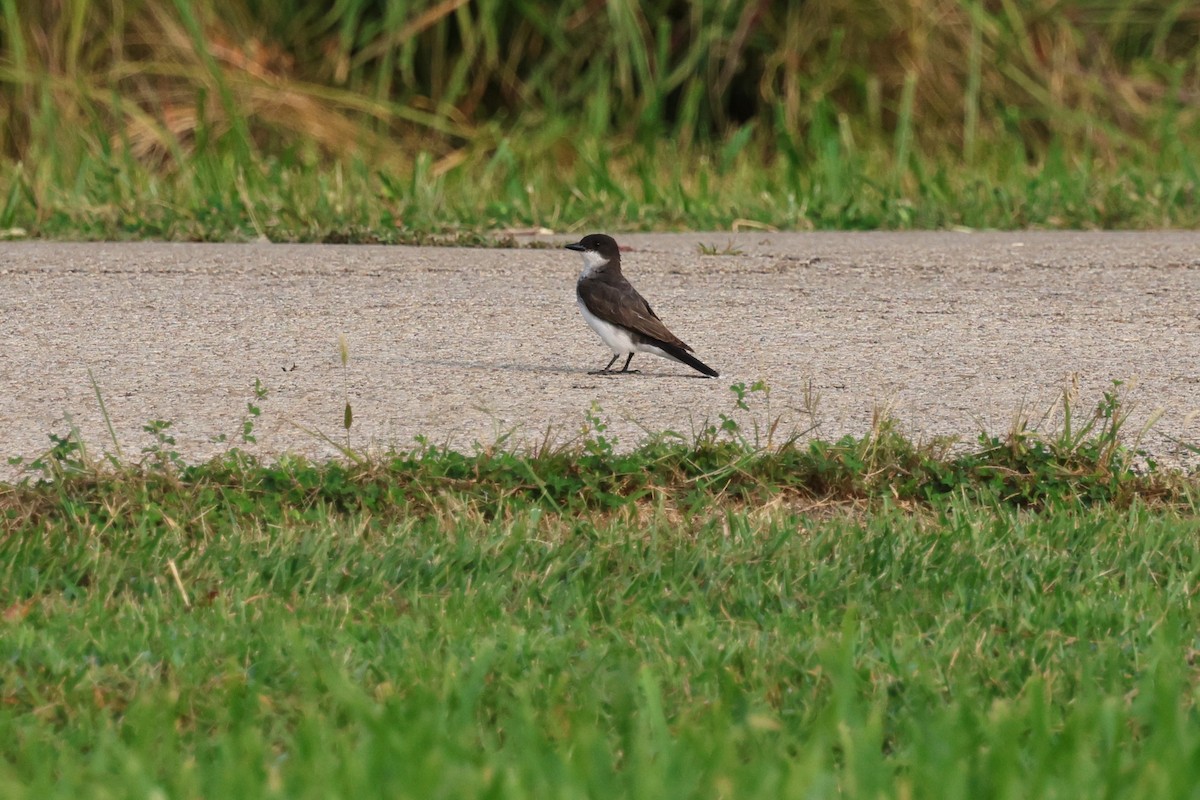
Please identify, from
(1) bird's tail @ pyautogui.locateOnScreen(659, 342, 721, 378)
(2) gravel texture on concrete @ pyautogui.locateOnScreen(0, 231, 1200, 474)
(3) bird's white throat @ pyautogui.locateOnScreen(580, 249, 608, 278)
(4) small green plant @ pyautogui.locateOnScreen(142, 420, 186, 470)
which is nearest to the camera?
(4) small green plant @ pyautogui.locateOnScreen(142, 420, 186, 470)

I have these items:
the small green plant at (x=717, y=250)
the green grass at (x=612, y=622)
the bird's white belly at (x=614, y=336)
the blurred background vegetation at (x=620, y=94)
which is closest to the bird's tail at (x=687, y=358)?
the bird's white belly at (x=614, y=336)

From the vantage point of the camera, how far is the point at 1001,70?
11.6 metres

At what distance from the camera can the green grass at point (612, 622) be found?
2549mm

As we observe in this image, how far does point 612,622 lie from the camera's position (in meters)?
3.57

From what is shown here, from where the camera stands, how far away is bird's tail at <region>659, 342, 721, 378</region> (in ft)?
17.3

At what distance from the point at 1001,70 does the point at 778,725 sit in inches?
377

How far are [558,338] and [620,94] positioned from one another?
A: 620 centimetres

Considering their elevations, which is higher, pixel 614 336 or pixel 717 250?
pixel 717 250

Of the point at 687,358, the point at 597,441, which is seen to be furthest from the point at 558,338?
the point at 597,441

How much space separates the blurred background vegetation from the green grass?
4964 mm

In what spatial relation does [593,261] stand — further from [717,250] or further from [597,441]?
[717,250]

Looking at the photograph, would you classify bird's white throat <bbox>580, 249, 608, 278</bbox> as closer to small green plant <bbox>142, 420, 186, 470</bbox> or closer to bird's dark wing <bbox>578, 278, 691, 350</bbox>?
bird's dark wing <bbox>578, 278, 691, 350</bbox>

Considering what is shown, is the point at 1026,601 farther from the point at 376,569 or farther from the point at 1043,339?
the point at 1043,339

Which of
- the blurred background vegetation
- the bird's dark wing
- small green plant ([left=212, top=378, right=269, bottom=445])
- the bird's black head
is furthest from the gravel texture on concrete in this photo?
the blurred background vegetation
